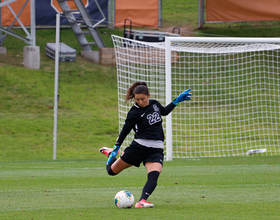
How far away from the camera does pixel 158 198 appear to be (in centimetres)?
661

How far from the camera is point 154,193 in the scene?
7082 millimetres

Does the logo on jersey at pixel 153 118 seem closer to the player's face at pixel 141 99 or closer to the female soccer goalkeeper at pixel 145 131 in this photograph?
the female soccer goalkeeper at pixel 145 131

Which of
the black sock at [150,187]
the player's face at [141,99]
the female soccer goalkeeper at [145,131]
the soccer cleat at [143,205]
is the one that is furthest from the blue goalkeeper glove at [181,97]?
the soccer cleat at [143,205]

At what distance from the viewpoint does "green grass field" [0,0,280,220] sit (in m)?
5.72

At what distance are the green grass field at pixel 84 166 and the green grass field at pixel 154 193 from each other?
0.01 metres

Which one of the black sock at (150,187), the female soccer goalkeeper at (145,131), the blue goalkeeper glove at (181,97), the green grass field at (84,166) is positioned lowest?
the green grass field at (84,166)

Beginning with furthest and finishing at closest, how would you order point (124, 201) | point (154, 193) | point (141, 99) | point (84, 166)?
point (84, 166)
point (154, 193)
point (141, 99)
point (124, 201)

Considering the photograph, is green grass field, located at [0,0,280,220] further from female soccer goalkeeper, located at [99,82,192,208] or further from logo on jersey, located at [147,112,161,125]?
logo on jersey, located at [147,112,161,125]

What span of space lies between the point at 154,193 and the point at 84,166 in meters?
4.30

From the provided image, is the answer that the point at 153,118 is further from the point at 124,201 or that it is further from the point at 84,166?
the point at 84,166

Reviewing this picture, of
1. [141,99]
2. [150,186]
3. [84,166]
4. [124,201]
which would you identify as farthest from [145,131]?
[84,166]

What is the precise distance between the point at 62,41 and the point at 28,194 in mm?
17619

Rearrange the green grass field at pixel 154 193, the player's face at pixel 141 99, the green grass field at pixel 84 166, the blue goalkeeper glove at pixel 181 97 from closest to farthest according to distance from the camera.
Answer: the green grass field at pixel 154 193, the green grass field at pixel 84 166, the player's face at pixel 141 99, the blue goalkeeper glove at pixel 181 97

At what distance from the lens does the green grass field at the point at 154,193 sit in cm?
543
